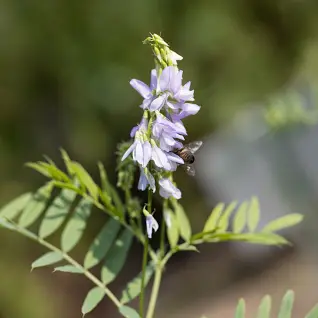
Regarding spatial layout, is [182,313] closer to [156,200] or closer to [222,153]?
[156,200]

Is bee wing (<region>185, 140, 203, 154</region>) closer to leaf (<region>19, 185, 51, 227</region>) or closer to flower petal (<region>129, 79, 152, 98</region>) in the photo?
flower petal (<region>129, 79, 152, 98</region>)

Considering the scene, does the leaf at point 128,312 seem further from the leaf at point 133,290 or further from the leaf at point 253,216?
the leaf at point 253,216

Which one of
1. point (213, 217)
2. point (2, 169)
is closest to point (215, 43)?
point (2, 169)

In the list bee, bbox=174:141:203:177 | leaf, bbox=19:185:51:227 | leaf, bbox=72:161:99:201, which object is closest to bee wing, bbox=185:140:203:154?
bee, bbox=174:141:203:177

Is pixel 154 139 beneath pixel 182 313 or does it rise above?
above

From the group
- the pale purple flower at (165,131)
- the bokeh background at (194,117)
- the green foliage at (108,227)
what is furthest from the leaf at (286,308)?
the bokeh background at (194,117)

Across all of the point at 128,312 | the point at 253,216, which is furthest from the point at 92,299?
the point at 253,216
